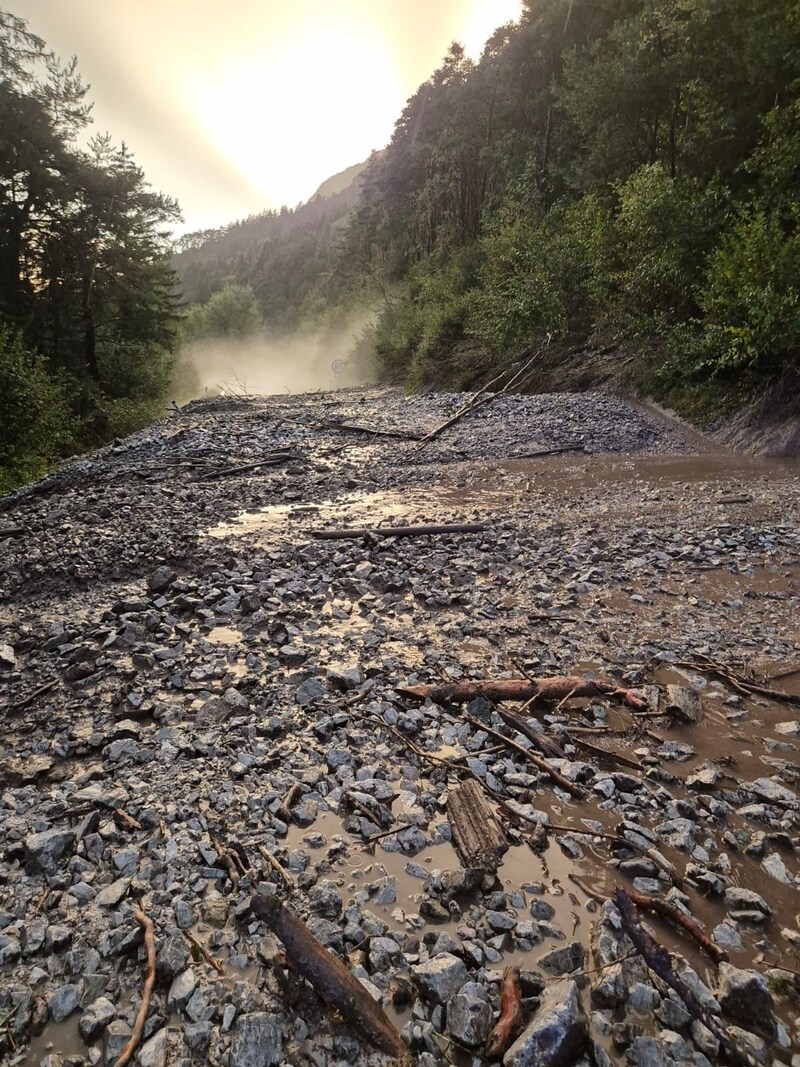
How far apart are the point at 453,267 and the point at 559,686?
45891mm

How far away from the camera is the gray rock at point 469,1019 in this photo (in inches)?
98.8

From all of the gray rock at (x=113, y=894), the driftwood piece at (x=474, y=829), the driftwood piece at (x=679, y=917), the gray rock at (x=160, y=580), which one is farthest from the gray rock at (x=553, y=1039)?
the gray rock at (x=160, y=580)

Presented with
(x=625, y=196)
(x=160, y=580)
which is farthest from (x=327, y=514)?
(x=625, y=196)

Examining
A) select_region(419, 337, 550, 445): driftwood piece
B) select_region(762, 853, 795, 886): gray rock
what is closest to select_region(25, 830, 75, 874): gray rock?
select_region(762, 853, 795, 886): gray rock

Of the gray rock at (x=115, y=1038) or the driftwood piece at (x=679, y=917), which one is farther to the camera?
the driftwood piece at (x=679, y=917)

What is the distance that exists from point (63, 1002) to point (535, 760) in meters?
3.13

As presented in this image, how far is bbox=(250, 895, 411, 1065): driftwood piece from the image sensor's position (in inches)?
99.0

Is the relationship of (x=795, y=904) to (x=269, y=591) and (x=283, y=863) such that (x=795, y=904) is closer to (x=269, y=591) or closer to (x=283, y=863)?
(x=283, y=863)

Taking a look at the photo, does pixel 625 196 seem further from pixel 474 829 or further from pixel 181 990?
pixel 181 990

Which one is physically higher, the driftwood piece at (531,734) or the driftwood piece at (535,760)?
the driftwood piece at (535,760)

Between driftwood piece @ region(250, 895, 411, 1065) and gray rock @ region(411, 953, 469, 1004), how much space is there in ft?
0.74

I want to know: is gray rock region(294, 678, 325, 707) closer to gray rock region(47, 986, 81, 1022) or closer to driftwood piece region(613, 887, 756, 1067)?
gray rock region(47, 986, 81, 1022)

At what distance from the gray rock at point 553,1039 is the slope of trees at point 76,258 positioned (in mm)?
26982

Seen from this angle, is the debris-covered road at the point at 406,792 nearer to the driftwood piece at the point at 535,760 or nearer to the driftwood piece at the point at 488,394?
the driftwood piece at the point at 535,760
